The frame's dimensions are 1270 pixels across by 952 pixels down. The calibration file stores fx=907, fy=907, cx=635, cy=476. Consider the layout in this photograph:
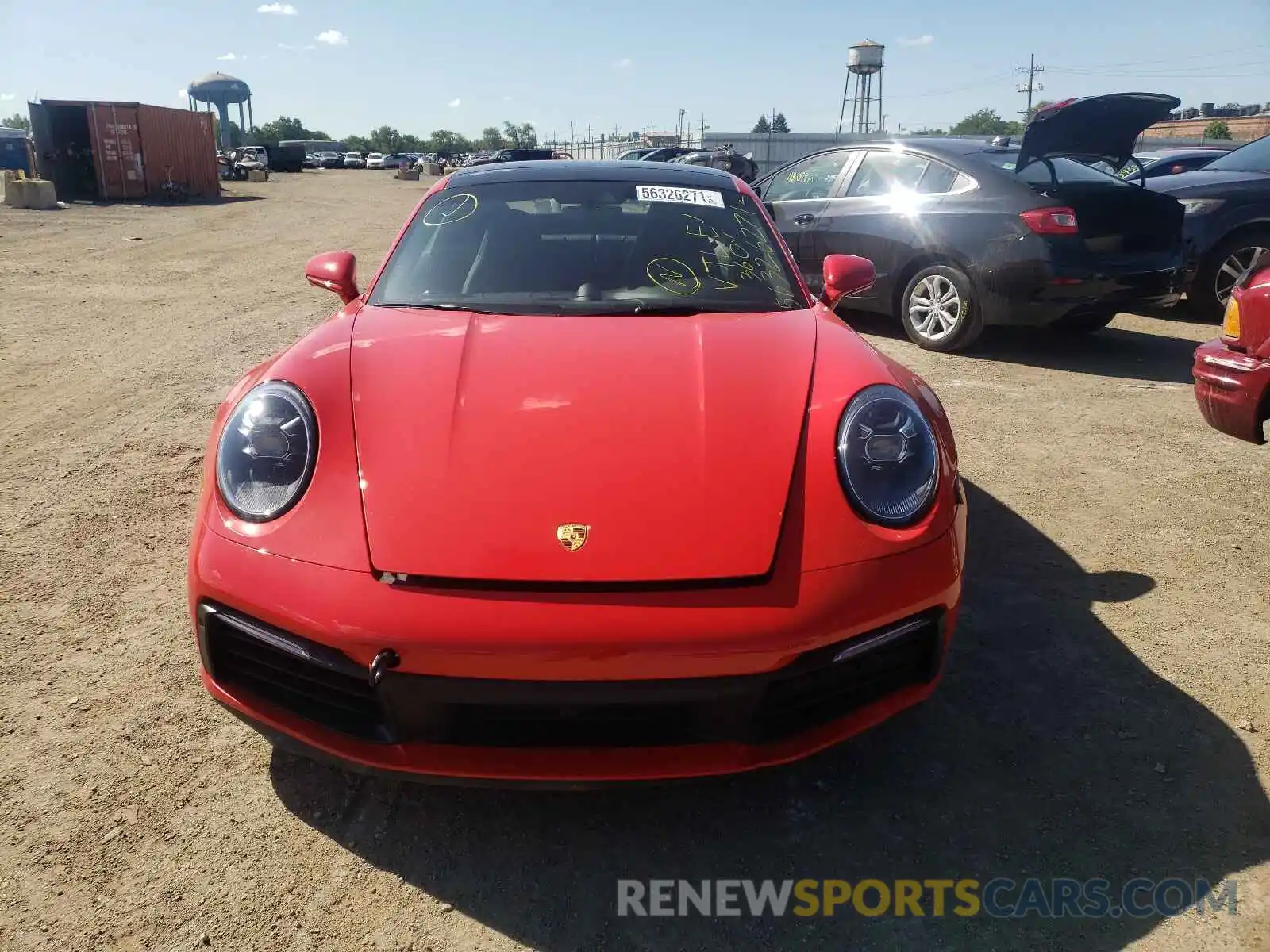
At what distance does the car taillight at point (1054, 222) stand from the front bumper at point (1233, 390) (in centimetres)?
238

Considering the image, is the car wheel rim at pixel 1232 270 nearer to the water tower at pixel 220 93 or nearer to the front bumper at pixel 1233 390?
the front bumper at pixel 1233 390

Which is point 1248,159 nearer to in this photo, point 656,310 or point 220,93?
point 656,310

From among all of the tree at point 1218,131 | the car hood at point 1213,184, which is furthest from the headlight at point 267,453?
the tree at point 1218,131

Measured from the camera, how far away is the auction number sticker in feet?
10.6

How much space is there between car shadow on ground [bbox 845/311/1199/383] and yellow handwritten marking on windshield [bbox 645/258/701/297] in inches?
161

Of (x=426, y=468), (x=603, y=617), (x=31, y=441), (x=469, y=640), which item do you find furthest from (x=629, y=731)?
(x=31, y=441)

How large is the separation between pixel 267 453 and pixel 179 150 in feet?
94.0

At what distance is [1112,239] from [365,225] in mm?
13995

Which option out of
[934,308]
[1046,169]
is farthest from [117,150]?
[1046,169]

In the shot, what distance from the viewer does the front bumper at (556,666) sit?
166cm

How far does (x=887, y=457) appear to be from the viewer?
6.78ft

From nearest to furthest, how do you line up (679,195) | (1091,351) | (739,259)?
1. (739,259)
2. (679,195)
3. (1091,351)

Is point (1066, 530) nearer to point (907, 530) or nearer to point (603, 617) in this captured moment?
point (907, 530)

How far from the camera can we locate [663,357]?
7.63ft
